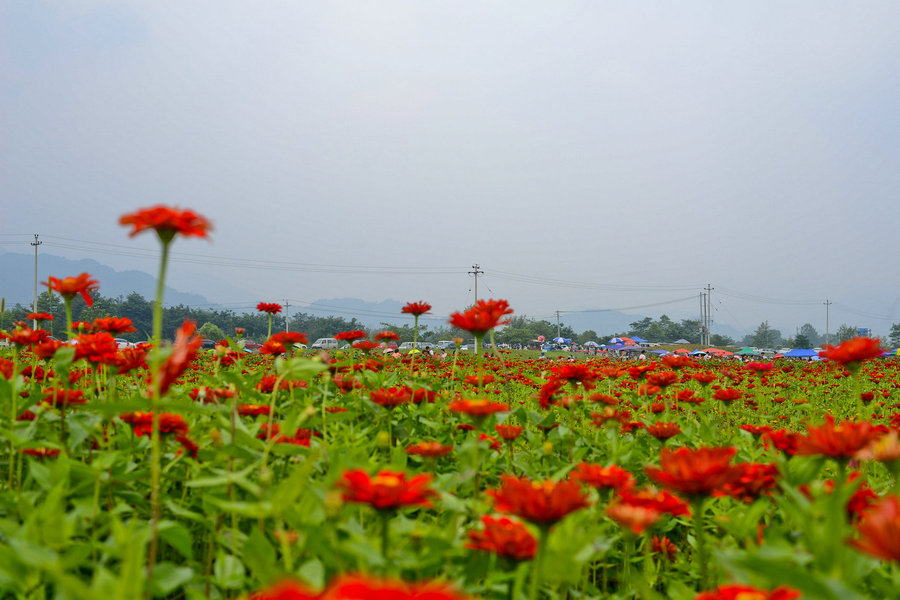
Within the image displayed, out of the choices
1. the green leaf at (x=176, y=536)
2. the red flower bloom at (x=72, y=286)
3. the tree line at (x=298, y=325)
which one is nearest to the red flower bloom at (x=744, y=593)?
the green leaf at (x=176, y=536)

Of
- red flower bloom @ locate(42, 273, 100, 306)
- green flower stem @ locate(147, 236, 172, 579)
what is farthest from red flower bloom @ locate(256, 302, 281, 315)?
green flower stem @ locate(147, 236, 172, 579)

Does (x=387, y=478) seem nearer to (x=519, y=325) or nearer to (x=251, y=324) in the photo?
(x=251, y=324)

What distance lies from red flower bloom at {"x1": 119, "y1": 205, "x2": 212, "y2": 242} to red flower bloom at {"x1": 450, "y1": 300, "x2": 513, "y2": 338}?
0.91 meters

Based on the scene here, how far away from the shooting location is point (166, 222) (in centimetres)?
97

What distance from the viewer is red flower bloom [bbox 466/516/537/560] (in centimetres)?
92

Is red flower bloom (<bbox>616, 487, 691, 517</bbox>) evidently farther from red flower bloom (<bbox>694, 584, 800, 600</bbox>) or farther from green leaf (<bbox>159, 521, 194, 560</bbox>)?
green leaf (<bbox>159, 521, 194, 560</bbox>)

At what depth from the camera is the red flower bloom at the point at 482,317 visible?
1712mm

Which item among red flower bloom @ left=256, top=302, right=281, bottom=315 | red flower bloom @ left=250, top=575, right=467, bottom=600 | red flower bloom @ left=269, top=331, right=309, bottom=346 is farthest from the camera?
red flower bloom @ left=256, top=302, right=281, bottom=315

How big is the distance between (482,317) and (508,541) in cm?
87

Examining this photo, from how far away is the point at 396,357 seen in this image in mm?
5770

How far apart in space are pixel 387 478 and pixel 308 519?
21 centimetres

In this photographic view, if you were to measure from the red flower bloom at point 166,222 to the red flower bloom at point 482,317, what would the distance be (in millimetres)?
915

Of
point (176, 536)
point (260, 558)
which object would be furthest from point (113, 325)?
point (260, 558)

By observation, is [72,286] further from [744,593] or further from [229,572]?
[744,593]
